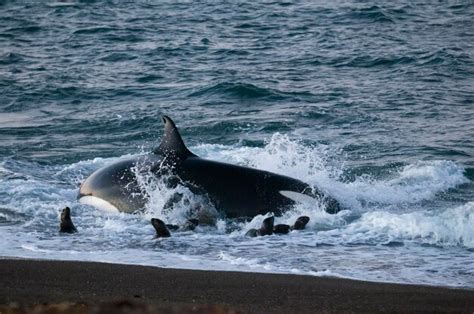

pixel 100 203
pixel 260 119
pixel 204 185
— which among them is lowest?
pixel 100 203

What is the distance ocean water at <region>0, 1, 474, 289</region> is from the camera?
11.0 m

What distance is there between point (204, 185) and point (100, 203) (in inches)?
61.2

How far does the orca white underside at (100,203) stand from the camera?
42.3ft

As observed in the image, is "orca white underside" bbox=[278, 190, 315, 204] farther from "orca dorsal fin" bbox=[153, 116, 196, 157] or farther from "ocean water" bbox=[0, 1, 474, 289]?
"orca dorsal fin" bbox=[153, 116, 196, 157]

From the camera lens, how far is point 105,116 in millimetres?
21516

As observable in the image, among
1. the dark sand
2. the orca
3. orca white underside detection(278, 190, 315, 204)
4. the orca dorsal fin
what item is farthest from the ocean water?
the dark sand

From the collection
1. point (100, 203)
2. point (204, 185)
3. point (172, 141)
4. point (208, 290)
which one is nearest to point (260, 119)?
point (172, 141)

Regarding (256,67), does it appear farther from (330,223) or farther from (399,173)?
(330,223)

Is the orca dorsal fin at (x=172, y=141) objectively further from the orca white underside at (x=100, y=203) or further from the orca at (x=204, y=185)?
the orca white underside at (x=100, y=203)

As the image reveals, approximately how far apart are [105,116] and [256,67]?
6364 millimetres

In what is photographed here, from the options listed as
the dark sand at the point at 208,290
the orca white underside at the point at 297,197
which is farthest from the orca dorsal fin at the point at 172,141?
the dark sand at the point at 208,290

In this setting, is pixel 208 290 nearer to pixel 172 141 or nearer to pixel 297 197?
pixel 297 197

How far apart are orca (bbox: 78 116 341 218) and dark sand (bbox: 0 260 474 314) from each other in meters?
3.27

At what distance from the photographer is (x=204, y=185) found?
1255 centimetres
